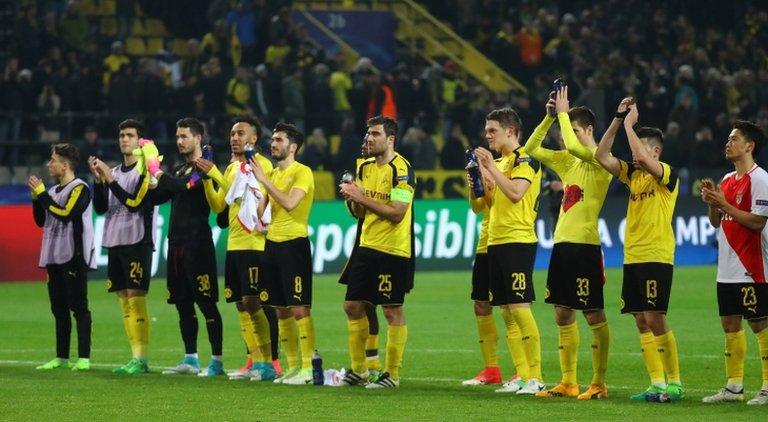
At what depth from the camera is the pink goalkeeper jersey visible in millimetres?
12023

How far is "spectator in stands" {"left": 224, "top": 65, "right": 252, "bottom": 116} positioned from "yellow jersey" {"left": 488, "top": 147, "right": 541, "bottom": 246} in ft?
54.8

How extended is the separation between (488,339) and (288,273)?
187 centimetres

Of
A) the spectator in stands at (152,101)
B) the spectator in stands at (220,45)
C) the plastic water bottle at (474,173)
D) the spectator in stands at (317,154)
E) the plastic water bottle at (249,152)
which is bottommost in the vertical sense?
the plastic water bottle at (474,173)

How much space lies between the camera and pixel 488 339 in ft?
45.8

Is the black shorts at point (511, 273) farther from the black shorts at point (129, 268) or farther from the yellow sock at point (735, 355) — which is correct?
the black shorts at point (129, 268)

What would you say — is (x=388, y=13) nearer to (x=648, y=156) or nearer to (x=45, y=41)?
(x=45, y=41)

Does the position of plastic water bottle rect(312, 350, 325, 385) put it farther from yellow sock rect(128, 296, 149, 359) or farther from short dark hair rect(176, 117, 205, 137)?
short dark hair rect(176, 117, 205, 137)

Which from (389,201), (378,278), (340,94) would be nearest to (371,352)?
(378,278)

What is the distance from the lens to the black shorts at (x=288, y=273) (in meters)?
13.8

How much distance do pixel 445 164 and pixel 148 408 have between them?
19.0 metres

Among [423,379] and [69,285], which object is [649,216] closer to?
[423,379]

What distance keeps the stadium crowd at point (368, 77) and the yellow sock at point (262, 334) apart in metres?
13.7

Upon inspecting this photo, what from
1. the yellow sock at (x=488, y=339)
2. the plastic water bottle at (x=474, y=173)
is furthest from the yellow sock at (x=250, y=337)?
the plastic water bottle at (x=474, y=173)

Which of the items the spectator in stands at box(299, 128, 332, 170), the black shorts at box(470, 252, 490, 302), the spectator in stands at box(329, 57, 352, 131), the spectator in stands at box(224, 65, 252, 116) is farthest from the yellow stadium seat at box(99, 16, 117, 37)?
the black shorts at box(470, 252, 490, 302)
